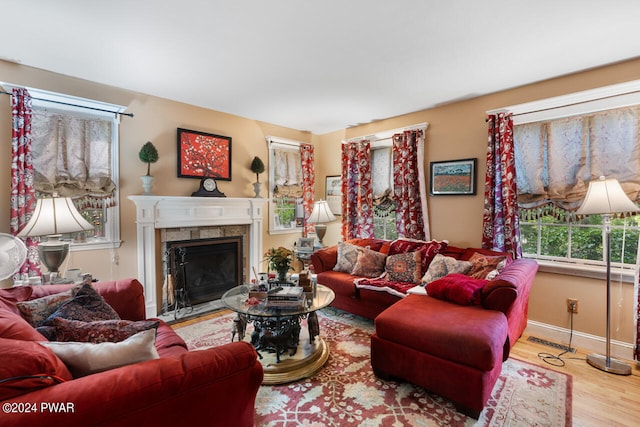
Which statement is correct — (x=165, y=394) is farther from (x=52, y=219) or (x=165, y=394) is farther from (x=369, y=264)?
(x=369, y=264)

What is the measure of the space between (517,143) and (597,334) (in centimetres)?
200

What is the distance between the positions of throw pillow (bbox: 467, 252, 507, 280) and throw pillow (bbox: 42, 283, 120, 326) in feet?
9.63

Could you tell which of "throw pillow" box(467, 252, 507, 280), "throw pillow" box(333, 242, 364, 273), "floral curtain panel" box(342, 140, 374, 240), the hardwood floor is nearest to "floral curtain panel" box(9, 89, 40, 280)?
"throw pillow" box(333, 242, 364, 273)

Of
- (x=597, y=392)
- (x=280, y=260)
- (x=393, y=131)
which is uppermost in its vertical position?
(x=393, y=131)

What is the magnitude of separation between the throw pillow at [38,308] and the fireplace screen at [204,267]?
1918mm

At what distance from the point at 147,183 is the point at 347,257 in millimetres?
2535

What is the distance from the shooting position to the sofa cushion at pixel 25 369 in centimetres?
82

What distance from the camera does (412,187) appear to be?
3.82 meters

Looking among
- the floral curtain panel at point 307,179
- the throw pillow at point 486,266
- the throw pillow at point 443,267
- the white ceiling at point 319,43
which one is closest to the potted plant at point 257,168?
the floral curtain panel at point 307,179

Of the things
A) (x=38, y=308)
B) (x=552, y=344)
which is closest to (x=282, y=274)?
(x=38, y=308)

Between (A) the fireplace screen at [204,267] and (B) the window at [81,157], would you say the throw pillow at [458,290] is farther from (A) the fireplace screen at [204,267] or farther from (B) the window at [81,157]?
(B) the window at [81,157]

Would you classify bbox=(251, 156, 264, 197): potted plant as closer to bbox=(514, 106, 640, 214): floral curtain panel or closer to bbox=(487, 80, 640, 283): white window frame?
bbox=(487, 80, 640, 283): white window frame

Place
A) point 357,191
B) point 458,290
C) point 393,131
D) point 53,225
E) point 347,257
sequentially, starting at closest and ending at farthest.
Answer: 1. point 53,225
2. point 458,290
3. point 347,257
4. point 393,131
5. point 357,191

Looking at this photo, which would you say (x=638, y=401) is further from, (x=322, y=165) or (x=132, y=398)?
(x=322, y=165)
